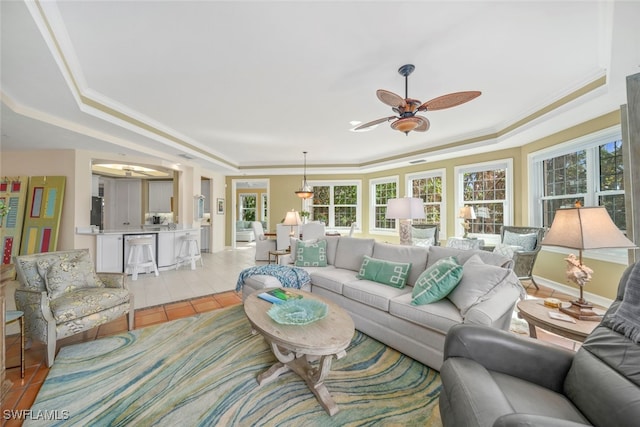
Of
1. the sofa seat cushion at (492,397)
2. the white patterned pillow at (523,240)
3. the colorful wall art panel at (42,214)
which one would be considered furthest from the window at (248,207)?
the sofa seat cushion at (492,397)

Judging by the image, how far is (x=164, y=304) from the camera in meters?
3.44

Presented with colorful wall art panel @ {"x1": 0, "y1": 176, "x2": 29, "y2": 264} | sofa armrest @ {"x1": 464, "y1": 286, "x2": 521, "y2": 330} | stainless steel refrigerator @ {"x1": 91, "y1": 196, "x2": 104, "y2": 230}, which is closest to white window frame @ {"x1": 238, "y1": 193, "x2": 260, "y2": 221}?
stainless steel refrigerator @ {"x1": 91, "y1": 196, "x2": 104, "y2": 230}

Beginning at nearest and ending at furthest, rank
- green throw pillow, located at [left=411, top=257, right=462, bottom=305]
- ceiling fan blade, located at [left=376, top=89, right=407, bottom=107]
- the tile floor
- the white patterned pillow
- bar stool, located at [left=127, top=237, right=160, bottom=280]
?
1. the tile floor
2. green throw pillow, located at [left=411, top=257, right=462, bottom=305]
3. ceiling fan blade, located at [left=376, top=89, right=407, bottom=107]
4. the white patterned pillow
5. bar stool, located at [left=127, top=237, right=160, bottom=280]

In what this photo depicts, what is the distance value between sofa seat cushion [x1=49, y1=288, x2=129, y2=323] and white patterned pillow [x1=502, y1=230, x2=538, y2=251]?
5.56 metres

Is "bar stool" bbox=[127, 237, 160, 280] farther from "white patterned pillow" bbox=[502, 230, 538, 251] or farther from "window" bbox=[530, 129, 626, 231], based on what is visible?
"window" bbox=[530, 129, 626, 231]

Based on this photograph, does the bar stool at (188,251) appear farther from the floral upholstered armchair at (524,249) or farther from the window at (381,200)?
the floral upholstered armchair at (524,249)

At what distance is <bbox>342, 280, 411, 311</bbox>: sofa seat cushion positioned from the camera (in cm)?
244

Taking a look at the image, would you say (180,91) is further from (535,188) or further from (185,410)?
(535,188)

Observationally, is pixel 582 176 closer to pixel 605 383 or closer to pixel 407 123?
pixel 407 123

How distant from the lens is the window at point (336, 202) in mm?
8180

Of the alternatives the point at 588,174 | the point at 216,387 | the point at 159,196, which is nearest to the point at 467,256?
the point at 216,387

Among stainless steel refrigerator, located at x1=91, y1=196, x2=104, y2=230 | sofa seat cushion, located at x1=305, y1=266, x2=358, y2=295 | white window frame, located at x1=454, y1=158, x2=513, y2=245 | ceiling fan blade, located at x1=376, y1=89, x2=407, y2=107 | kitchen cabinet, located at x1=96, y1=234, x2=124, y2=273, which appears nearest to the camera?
ceiling fan blade, located at x1=376, y1=89, x2=407, y2=107

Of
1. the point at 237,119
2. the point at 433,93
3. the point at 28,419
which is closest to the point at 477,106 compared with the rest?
the point at 433,93

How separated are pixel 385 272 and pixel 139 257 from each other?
15.2 ft
